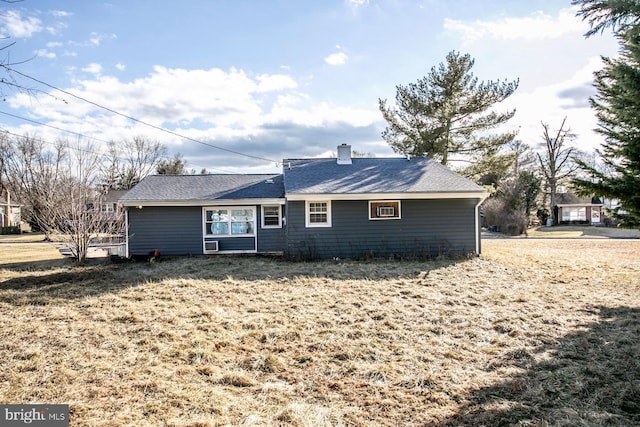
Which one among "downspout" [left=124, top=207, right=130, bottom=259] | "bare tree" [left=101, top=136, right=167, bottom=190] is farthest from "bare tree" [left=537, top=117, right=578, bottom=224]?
"bare tree" [left=101, top=136, right=167, bottom=190]

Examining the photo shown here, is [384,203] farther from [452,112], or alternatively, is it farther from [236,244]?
[452,112]

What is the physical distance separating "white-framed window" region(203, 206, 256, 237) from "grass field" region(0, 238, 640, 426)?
192 inches

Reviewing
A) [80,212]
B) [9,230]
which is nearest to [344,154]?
[80,212]

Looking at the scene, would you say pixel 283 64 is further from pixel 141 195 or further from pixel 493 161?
pixel 493 161

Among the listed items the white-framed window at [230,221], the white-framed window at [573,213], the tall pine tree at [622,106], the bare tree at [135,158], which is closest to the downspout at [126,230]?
the white-framed window at [230,221]

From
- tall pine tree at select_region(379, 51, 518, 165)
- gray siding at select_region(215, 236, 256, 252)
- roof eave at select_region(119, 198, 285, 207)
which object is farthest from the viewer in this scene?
tall pine tree at select_region(379, 51, 518, 165)

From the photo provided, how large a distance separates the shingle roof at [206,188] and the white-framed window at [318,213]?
1842 mm

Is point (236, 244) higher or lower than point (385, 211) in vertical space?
lower

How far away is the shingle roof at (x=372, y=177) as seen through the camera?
1351 centimetres

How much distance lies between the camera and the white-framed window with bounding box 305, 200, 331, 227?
13625 millimetres

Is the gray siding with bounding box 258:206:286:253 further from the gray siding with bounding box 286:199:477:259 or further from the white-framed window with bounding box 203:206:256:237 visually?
the gray siding with bounding box 286:199:477:259

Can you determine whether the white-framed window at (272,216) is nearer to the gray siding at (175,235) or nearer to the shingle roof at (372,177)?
the gray siding at (175,235)

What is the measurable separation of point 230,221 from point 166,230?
2456 millimetres

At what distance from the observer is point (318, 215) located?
13.7 metres
